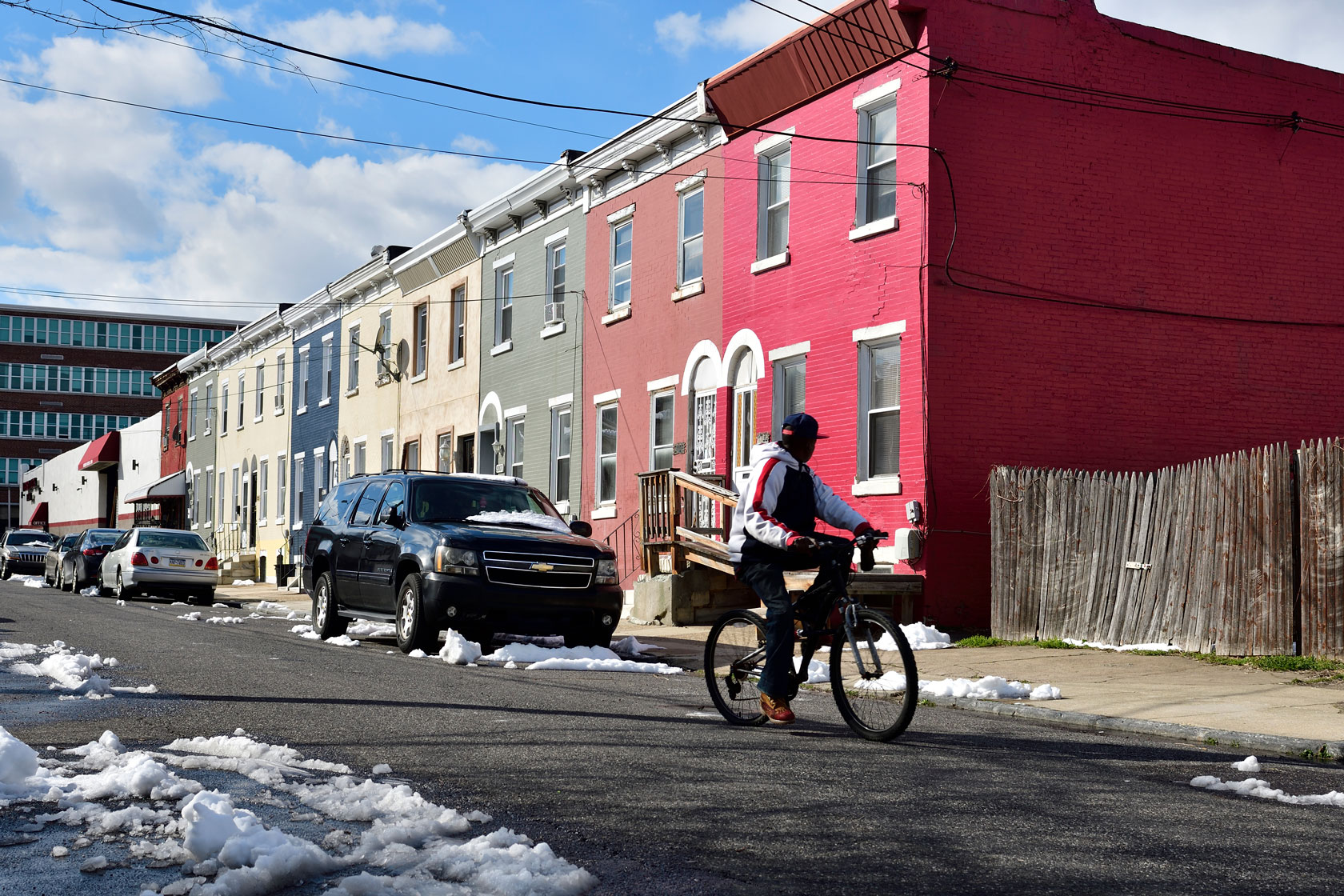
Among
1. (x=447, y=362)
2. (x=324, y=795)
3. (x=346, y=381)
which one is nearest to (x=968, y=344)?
(x=324, y=795)

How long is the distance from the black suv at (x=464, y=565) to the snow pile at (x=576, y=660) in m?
0.25

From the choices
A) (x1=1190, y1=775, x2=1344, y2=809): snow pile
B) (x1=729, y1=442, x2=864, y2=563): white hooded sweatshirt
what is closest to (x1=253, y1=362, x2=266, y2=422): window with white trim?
(x1=729, y1=442, x2=864, y2=563): white hooded sweatshirt

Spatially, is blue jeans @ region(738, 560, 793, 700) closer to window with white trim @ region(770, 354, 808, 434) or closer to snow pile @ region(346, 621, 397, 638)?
snow pile @ region(346, 621, 397, 638)

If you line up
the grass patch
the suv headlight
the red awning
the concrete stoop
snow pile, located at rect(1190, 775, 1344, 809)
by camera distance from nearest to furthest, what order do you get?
snow pile, located at rect(1190, 775, 1344, 809), the grass patch, the suv headlight, the concrete stoop, the red awning

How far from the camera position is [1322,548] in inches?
501

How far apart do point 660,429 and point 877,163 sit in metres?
6.53

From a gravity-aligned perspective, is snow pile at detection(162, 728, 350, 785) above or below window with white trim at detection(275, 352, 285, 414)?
below

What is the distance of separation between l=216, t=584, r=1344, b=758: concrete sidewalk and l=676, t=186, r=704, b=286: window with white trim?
337 inches

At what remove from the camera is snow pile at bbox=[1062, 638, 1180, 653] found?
1434cm

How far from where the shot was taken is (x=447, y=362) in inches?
1266

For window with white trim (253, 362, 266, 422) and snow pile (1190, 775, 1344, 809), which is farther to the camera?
window with white trim (253, 362, 266, 422)

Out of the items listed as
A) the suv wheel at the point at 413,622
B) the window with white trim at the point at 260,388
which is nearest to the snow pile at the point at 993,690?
the suv wheel at the point at 413,622

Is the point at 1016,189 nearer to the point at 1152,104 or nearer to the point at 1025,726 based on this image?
the point at 1152,104

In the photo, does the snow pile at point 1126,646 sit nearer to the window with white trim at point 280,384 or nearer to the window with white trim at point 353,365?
the window with white trim at point 353,365
